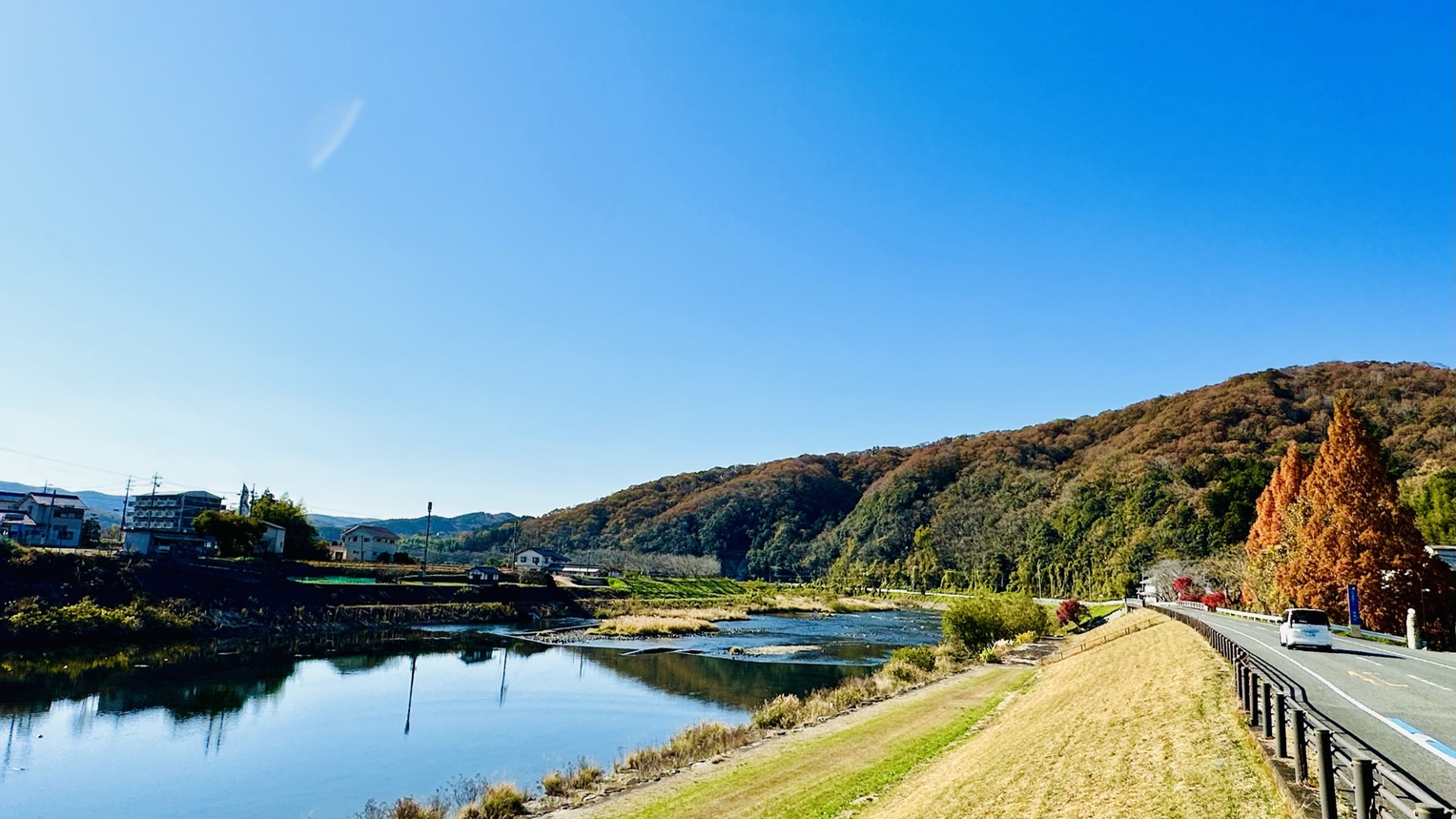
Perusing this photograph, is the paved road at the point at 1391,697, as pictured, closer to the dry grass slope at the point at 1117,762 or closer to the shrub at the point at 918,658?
the dry grass slope at the point at 1117,762

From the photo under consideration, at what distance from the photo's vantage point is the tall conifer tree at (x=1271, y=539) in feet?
148

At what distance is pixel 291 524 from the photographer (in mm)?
92875

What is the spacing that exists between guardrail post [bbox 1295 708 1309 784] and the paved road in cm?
72

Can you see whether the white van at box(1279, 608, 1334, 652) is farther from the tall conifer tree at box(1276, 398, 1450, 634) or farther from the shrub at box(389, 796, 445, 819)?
the shrub at box(389, 796, 445, 819)

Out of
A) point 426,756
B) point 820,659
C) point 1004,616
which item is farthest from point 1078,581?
point 426,756

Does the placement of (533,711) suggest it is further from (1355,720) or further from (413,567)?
(413,567)

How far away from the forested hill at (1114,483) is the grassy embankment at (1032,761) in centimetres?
6733

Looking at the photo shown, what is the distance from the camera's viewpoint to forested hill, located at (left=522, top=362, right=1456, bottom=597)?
310 feet

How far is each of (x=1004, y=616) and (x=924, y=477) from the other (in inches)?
5144

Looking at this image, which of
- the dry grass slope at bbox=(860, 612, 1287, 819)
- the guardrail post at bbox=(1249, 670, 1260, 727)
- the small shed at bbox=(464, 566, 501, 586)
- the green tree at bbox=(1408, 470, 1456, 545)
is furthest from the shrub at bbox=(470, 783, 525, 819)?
the small shed at bbox=(464, 566, 501, 586)

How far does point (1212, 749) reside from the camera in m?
12.3

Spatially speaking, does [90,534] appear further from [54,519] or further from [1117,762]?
[1117,762]

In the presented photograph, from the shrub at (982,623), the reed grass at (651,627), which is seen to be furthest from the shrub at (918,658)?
the reed grass at (651,627)

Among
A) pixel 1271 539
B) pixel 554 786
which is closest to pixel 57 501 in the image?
pixel 554 786
